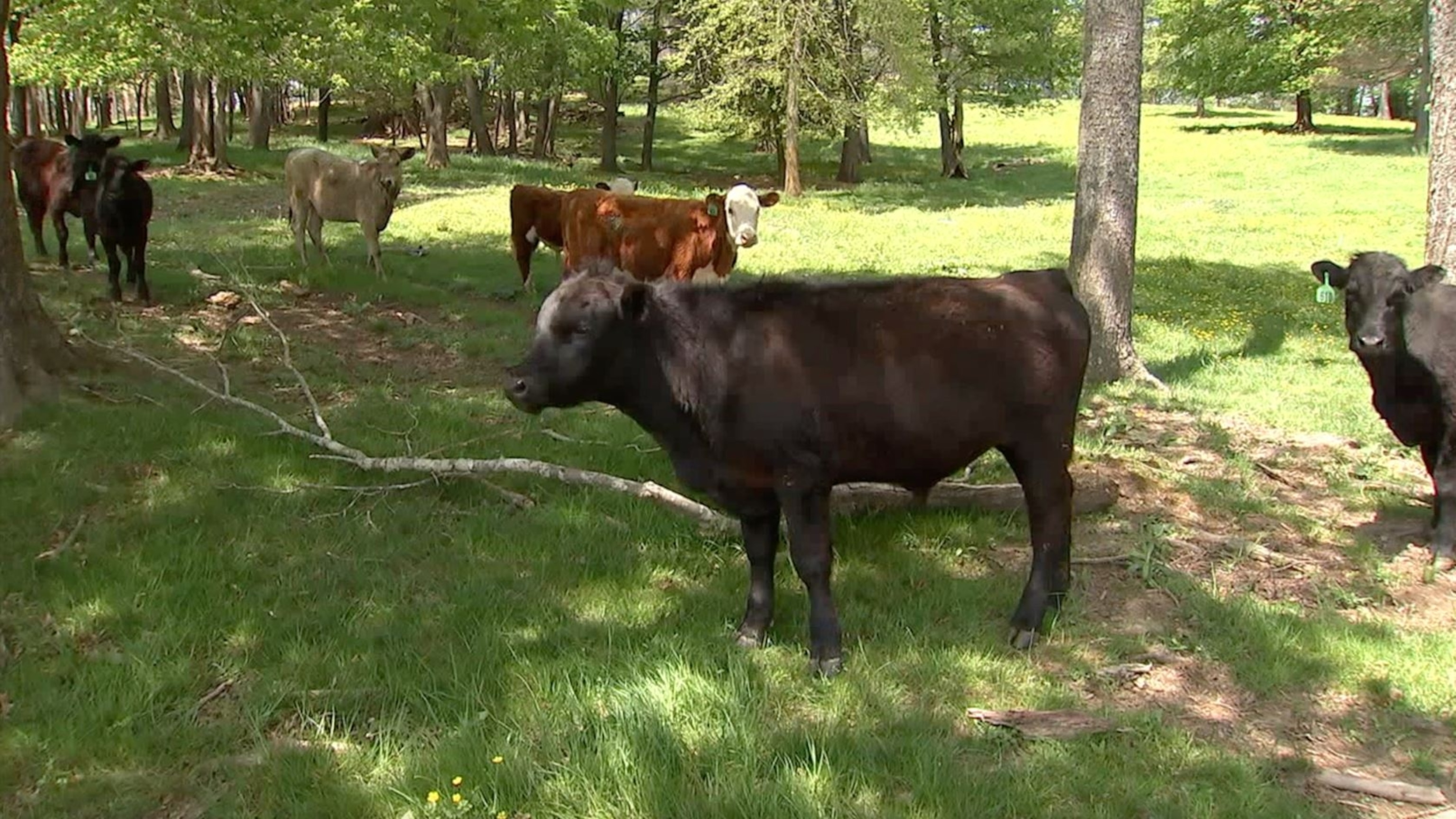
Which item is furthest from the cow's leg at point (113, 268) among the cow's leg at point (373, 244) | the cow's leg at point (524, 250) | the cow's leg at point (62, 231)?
the cow's leg at point (524, 250)

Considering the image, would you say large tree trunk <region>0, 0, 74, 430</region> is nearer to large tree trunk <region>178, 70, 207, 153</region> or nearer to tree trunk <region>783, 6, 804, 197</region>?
large tree trunk <region>178, 70, 207, 153</region>

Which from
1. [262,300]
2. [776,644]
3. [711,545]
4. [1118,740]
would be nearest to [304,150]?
[262,300]

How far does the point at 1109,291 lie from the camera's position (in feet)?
32.0

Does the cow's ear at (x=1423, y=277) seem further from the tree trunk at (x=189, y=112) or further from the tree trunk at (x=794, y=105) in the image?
the tree trunk at (x=189, y=112)

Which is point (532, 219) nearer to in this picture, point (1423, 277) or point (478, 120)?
point (1423, 277)

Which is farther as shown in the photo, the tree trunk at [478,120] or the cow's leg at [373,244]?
the tree trunk at [478,120]

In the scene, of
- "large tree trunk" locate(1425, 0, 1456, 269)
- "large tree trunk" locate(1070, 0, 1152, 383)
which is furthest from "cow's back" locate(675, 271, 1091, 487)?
"large tree trunk" locate(1425, 0, 1456, 269)

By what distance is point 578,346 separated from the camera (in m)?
4.68

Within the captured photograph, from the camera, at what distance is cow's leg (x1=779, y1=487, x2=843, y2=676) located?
4723 mm

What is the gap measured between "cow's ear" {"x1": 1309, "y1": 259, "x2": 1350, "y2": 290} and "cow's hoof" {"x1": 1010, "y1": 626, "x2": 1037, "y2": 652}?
12.1 ft

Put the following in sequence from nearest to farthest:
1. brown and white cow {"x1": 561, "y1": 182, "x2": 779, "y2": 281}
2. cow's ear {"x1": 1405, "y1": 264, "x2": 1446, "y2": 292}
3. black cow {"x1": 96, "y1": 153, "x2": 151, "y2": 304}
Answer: cow's ear {"x1": 1405, "y1": 264, "x2": 1446, "y2": 292}, black cow {"x1": 96, "y1": 153, "x2": 151, "y2": 304}, brown and white cow {"x1": 561, "y1": 182, "x2": 779, "y2": 281}

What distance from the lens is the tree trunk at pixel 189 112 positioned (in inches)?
1089

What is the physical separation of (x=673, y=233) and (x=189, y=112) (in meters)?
25.0

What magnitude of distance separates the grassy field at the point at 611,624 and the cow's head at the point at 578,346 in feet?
3.66
